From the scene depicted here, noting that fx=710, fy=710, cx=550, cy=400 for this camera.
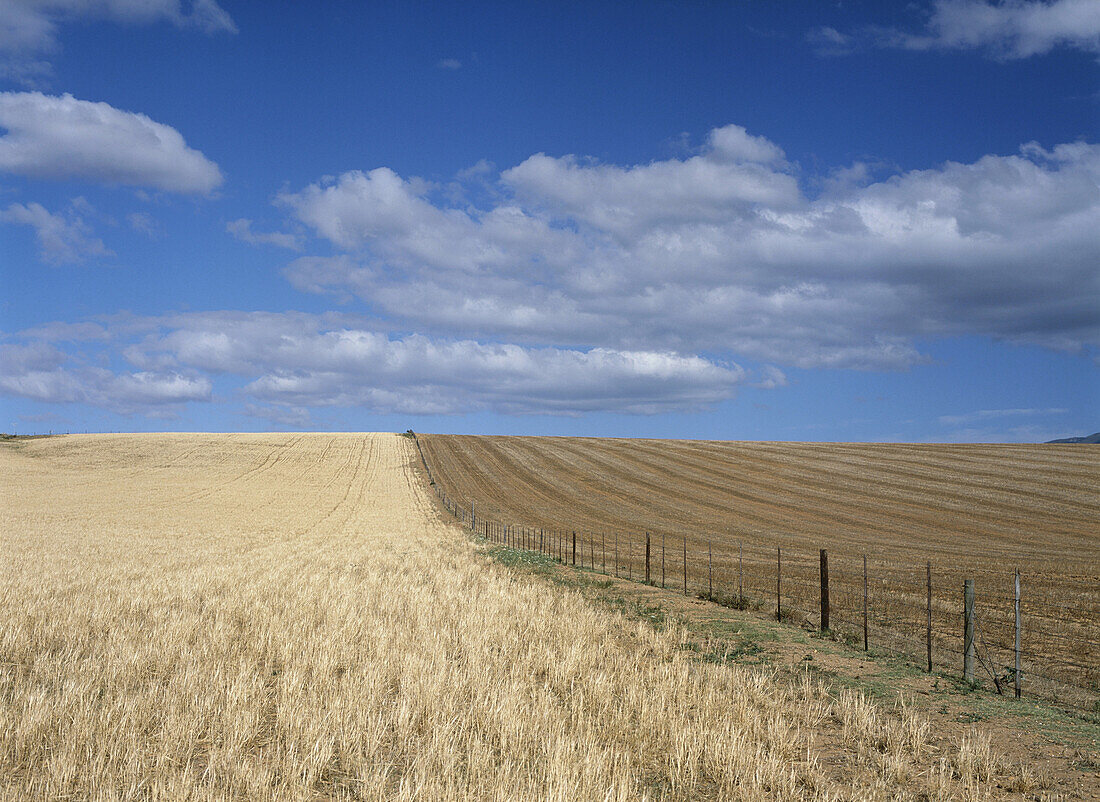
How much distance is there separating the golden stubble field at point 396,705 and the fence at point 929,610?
12.1ft

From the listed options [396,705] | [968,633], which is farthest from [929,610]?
[396,705]

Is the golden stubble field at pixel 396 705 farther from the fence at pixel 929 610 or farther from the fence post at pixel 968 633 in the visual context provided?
the fence at pixel 929 610

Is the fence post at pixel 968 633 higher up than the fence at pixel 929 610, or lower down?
higher up

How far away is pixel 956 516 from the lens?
49656 millimetres

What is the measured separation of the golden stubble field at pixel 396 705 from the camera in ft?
21.8

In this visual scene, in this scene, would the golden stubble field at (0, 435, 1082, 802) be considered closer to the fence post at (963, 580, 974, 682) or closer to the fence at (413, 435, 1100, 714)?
the fence post at (963, 580, 974, 682)

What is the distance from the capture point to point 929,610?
41.0 feet

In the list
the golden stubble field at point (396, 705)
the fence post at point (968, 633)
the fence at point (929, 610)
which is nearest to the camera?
the golden stubble field at point (396, 705)

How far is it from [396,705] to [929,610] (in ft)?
30.6

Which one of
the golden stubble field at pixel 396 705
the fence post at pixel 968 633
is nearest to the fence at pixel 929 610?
the fence post at pixel 968 633

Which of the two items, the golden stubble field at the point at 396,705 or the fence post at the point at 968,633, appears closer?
the golden stubble field at the point at 396,705

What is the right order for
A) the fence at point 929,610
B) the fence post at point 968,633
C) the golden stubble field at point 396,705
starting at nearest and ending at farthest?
1. the golden stubble field at point 396,705
2. the fence post at point 968,633
3. the fence at point 929,610

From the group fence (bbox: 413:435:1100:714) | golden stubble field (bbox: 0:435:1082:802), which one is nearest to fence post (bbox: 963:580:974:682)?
fence (bbox: 413:435:1100:714)

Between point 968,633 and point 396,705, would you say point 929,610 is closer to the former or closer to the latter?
point 968,633
